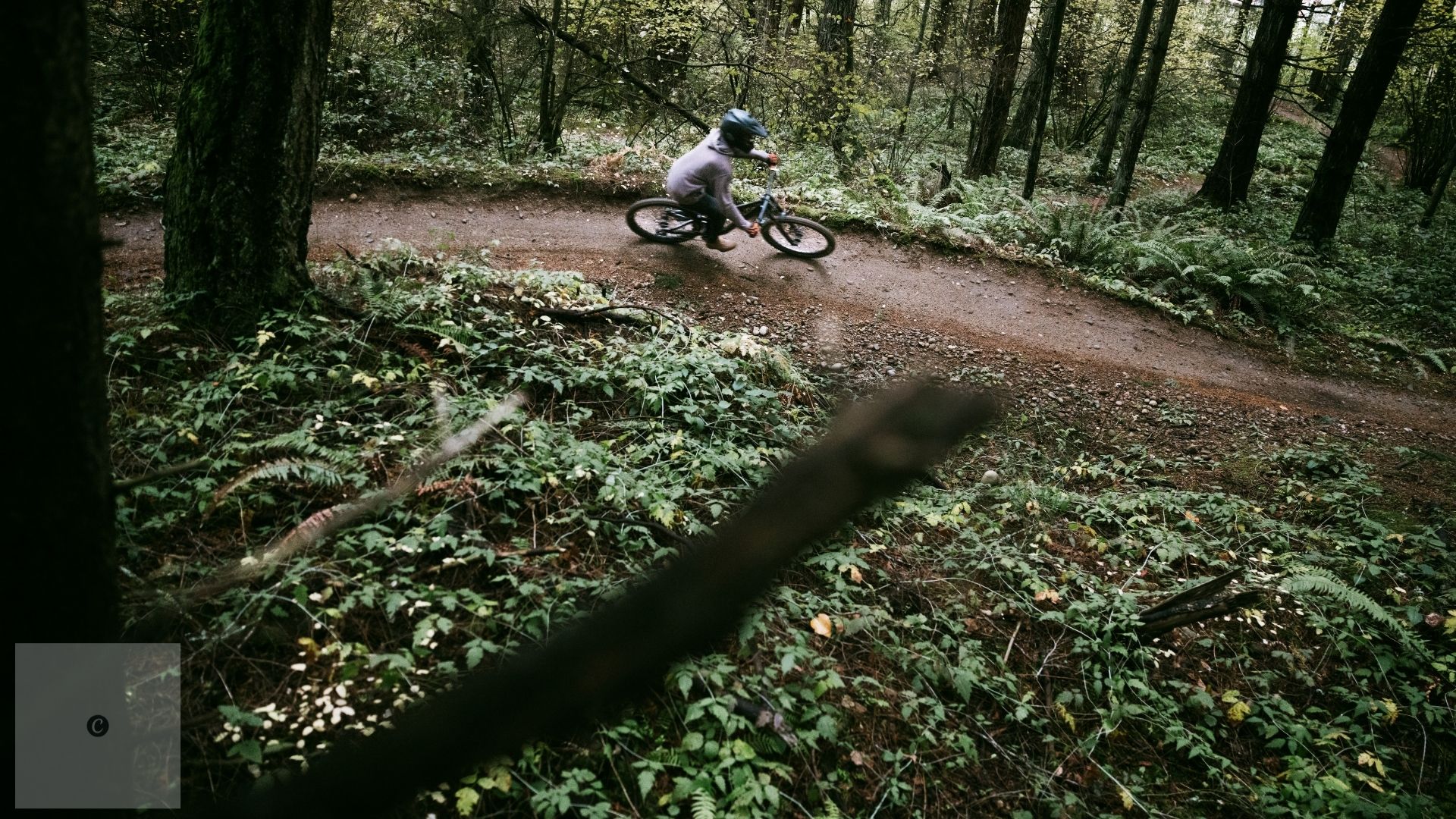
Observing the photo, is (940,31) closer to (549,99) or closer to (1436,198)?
(1436,198)

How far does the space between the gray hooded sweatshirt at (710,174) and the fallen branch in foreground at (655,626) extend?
27.9 feet

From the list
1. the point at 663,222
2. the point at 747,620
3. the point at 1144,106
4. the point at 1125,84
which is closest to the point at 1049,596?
the point at 747,620

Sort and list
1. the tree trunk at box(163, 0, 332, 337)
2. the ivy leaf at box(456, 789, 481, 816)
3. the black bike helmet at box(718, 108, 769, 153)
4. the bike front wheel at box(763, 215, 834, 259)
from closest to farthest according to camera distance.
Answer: the ivy leaf at box(456, 789, 481, 816) < the tree trunk at box(163, 0, 332, 337) < the black bike helmet at box(718, 108, 769, 153) < the bike front wheel at box(763, 215, 834, 259)

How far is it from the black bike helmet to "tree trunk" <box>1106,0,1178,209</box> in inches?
319

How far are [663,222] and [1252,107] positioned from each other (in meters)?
13.3

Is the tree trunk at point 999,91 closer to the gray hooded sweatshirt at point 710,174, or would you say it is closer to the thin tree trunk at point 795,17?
the thin tree trunk at point 795,17

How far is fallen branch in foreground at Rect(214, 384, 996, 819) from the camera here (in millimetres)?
726

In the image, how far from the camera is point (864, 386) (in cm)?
791

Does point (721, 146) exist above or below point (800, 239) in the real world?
above

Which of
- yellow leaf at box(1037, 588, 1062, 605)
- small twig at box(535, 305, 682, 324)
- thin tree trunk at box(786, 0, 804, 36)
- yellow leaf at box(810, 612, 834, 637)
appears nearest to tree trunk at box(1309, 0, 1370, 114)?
thin tree trunk at box(786, 0, 804, 36)

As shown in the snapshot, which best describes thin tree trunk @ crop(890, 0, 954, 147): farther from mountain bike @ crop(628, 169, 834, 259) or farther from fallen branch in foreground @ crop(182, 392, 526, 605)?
fallen branch in foreground @ crop(182, 392, 526, 605)

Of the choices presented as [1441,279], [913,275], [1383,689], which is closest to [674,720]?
[1383,689]

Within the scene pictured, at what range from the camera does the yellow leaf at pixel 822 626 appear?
4.25 meters

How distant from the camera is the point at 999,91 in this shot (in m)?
14.9
